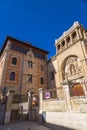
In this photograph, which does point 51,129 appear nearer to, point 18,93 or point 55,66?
point 18,93

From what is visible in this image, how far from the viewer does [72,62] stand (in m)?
18.9

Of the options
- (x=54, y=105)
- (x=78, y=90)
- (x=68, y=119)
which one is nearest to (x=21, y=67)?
(x=78, y=90)

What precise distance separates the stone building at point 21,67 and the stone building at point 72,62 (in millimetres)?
2775

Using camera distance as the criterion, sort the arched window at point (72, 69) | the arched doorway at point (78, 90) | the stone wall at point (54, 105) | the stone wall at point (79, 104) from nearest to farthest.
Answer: the stone wall at point (79, 104) → the stone wall at point (54, 105) → the arched doorway at point (78, 90) → the arched window at point (72, 69)

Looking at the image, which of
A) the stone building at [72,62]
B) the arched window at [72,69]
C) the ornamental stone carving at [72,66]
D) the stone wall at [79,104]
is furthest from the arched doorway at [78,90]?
the stone wall at [79,104]

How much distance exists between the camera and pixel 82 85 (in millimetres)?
15906

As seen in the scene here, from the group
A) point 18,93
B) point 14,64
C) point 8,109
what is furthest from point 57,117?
point 14,64

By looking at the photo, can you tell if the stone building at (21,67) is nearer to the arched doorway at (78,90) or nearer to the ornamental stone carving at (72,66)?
the ornamental stone carving at (72,66)

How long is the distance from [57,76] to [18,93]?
29.0 ft

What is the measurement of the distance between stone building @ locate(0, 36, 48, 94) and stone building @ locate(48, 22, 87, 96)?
278cm

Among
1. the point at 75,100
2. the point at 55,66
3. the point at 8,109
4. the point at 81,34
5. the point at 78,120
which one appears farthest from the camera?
the point at 55,66

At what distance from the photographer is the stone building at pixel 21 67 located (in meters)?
19.4

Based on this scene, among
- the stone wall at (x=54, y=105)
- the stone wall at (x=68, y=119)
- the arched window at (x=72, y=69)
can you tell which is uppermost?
the arched window at (x=72, y=69)

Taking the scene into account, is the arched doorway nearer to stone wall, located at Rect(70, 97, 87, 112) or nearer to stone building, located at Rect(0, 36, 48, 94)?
stone wall, located at Rect(70, 97, 87, 112)
